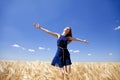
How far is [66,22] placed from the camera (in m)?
2.42

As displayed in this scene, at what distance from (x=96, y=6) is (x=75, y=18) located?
0.30 m

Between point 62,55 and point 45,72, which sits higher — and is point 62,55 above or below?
above

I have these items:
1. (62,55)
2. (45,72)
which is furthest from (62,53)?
(45,72)

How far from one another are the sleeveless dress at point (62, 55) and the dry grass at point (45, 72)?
0.27ft

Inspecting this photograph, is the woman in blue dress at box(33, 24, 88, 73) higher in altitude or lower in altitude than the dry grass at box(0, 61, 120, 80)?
higher

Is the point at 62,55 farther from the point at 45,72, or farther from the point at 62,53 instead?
the point at 45,72

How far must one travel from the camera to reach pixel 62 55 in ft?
7.27

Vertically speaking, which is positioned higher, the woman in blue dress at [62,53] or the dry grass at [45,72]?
the woman in blue dress at [62,53]

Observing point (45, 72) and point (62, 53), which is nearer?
point (45, 72)

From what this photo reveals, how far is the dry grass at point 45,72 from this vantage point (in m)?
1.76

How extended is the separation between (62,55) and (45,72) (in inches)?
17.0

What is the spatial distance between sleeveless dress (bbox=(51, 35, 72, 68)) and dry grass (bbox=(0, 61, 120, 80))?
82 millimetres

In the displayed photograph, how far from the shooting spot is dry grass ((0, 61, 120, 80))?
1.76 metres

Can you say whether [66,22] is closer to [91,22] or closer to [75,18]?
[75,18]
